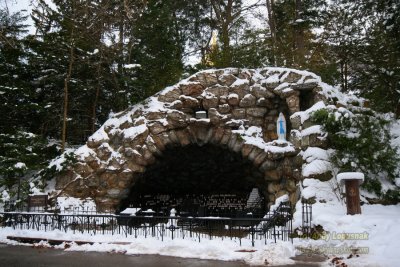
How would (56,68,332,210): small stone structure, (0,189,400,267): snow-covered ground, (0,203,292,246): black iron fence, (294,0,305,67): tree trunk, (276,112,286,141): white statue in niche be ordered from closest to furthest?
(0,189,400,267): snow-covered ground < (0,203,292,246): black iron fence < (276,112,286,141): white statue in niche < (56,68,332,210): small stone structure < (294,0,305,67): tree trunk

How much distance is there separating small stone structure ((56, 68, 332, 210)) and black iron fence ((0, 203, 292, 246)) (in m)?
2.06

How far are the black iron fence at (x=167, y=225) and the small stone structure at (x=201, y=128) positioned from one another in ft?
6.75

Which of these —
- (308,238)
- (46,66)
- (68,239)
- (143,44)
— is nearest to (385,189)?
(308,238)

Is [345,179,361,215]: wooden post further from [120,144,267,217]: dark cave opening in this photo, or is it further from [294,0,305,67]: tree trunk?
[294,0,305,67]: tree trunk

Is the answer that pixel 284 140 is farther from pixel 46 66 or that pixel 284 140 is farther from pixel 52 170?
pixel 46 66

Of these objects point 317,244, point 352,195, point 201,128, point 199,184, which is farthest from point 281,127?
point 199,184

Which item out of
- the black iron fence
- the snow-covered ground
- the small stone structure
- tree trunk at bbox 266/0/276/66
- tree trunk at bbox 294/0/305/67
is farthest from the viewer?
tree trunk at bbox 266/0/276/66

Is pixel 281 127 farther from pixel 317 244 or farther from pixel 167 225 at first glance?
pixel 167 225

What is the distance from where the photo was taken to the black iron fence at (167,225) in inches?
352

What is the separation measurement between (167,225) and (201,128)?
5.10 m

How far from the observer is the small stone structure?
43.4 feet

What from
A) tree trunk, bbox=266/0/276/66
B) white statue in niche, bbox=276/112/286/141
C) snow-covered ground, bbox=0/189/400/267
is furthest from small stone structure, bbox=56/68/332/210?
tree trunk, bbox=266/0/276/66

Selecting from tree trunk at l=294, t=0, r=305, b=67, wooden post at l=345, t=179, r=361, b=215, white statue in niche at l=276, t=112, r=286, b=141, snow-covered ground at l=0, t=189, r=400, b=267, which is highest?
tree trunk at l=294, t=0, r=305, b=67

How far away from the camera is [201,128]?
14117 mm
